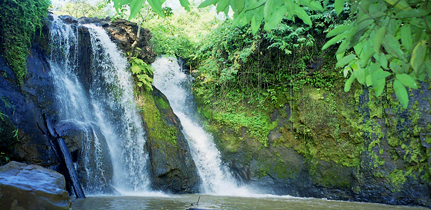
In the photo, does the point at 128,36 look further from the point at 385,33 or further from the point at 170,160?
the point at 385,33

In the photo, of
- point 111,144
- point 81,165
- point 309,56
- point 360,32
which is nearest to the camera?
point 360,32

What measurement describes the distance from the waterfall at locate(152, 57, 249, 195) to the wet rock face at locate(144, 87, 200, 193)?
53cm

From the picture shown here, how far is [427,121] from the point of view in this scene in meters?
8.36

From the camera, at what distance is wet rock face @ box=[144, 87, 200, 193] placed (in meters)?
8.20

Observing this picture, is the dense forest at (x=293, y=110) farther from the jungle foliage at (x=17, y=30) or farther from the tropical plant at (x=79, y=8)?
the tropical plant at (x=79, y=8)

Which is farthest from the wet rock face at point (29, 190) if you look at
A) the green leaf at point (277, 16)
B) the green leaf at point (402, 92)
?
the green leaf at point (402, 92)

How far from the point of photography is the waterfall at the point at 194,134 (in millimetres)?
9453

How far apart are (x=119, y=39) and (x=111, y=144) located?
4.00 metres

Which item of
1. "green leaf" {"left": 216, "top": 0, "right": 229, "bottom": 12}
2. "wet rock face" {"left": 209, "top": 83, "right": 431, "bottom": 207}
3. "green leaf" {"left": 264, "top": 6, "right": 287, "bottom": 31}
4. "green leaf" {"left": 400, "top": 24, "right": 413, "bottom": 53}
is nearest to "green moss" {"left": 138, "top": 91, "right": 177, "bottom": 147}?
"wet rock face" {"left": 209, "top": 83, "right": 431, "bottom": 207}

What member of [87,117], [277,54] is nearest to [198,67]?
[277,54]

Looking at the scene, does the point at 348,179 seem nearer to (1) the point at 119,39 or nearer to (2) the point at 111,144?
(2) the point at 111,144

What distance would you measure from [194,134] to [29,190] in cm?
721

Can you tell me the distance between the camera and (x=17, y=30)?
295 inches

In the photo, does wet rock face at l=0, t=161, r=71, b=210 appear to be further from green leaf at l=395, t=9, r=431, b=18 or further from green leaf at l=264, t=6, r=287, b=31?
green leaf at l=395, t=9, r=431, b=18
